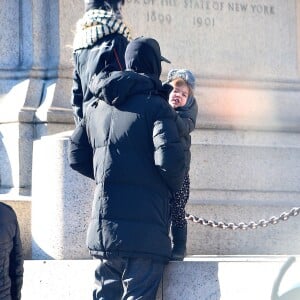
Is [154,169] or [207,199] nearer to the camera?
[154,169]

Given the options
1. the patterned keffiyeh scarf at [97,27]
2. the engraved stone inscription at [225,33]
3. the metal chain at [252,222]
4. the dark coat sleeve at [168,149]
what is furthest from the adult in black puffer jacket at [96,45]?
the engraved stone inscription at [225,33]

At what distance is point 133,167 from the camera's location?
292 inches

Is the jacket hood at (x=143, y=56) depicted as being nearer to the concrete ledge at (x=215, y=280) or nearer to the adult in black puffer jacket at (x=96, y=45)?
the adult in black puffer jacket at (x=96, y=45)

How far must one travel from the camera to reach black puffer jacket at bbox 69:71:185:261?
7.34 metres

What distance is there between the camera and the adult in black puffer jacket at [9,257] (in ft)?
24.2

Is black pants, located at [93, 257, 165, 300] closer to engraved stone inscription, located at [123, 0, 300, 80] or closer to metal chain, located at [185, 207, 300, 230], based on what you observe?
metal chain, located at [185, 207, 300, 230]

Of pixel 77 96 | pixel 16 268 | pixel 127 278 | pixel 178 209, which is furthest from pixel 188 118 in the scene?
pixel 16 268

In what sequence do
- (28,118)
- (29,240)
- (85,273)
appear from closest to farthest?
(85,273) < (29,240) < (28,118)

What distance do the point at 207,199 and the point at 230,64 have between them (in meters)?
1.59

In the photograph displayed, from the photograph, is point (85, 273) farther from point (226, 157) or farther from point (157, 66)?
point (226, 157)

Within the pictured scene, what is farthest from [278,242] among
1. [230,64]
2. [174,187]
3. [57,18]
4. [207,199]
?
[174,187]

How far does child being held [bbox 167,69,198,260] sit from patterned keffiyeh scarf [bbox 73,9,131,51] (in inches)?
19.6

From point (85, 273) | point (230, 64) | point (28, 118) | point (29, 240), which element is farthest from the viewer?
point (230, 64)

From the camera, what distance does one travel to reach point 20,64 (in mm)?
11188
